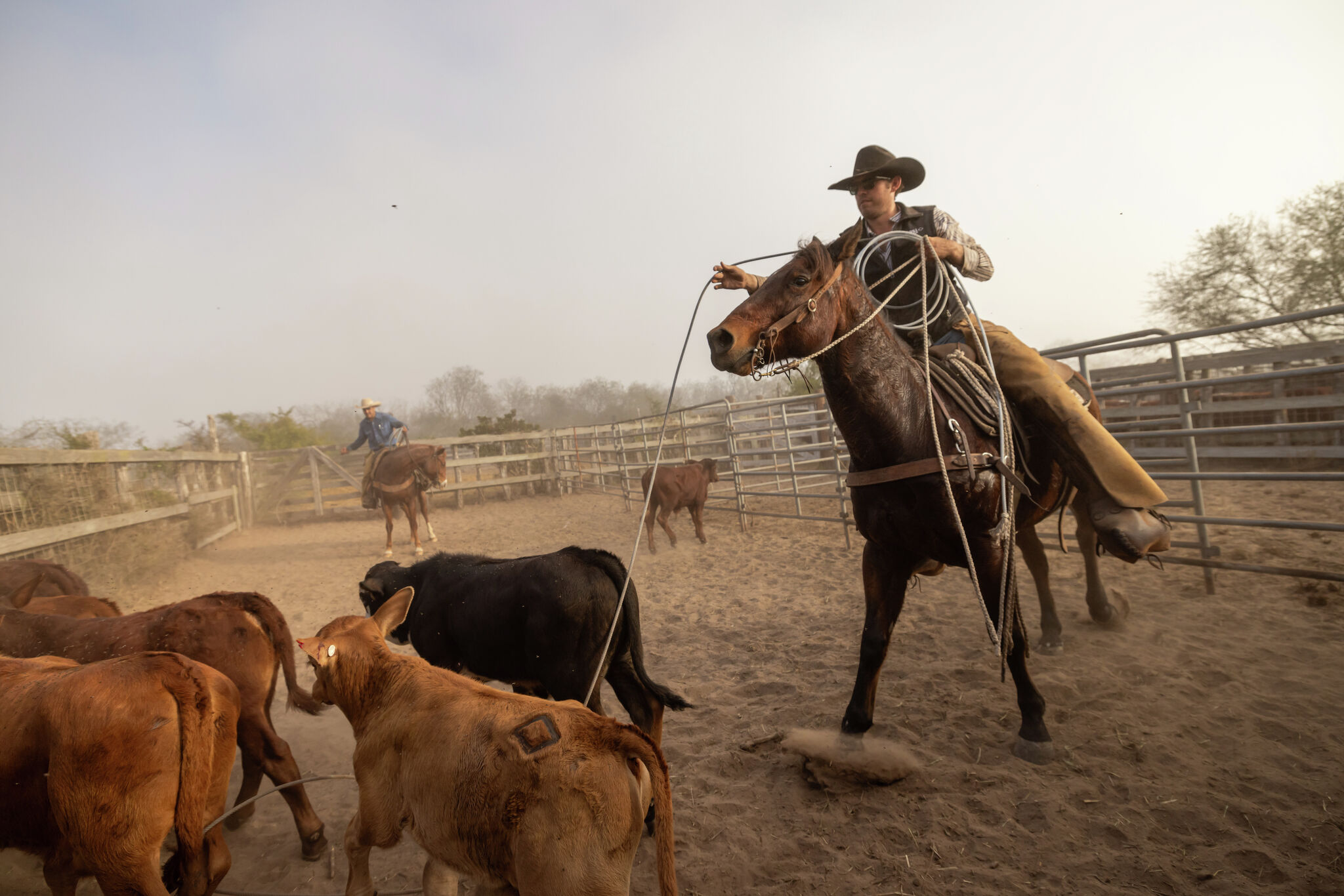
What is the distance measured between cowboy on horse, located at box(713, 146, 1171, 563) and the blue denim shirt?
1125 cm

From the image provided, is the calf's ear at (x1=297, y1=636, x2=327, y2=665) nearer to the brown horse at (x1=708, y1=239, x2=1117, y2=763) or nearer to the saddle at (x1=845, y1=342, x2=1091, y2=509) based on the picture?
the brown horse at (x1=708, y1=239, x2=1117, y2=763)

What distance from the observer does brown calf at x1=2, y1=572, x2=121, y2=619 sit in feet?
12.2

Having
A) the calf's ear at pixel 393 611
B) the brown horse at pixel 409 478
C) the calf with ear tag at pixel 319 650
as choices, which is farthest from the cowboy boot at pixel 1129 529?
the brown horse at pixel 409 478

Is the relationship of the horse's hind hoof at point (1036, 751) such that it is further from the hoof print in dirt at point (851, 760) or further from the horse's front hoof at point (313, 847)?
the horse's front hoof at point (313, 847)

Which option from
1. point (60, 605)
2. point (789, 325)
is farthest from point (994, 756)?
point (60, 605)

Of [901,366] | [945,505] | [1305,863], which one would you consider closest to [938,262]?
Answer: [901,366]

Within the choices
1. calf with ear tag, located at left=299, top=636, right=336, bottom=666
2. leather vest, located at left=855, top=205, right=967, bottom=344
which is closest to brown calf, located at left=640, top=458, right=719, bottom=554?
leather vest, located at left=855, top=205, right=967, bottom=344

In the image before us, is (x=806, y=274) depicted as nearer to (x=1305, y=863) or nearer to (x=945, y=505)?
(x=945, y=505)

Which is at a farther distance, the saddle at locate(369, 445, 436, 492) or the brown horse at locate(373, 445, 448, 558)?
the saddle at locate(369, 445, 436, 492)

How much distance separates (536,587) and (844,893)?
1.88m

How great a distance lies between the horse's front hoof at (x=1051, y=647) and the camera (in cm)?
407

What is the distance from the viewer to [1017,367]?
3.40m

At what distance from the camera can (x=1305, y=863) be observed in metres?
2.08

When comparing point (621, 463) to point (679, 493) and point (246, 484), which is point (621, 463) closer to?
point (679, 493)
